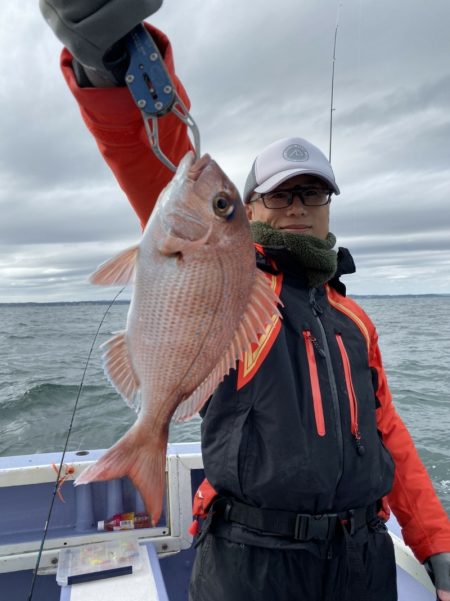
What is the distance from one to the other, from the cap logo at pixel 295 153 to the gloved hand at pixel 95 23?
105 centimetres

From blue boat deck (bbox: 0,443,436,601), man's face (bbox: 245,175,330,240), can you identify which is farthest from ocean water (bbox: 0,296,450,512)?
man's face (bbox: 245,175,330,240)

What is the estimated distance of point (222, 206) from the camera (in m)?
1.46

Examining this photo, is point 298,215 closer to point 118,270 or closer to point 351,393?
point 351,393

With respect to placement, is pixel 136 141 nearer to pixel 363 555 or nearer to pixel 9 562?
pixel 363 555

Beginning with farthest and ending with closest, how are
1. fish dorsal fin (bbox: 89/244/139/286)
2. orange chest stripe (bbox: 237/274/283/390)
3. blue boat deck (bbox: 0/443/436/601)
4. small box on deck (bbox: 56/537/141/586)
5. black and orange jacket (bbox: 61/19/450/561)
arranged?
blue boat deck (bbox: 0/443/436/601) → small box on deck (bbox: 56/537/141/586) → orange chest stripe (bbox: 237/274/283/390) → black and orange jacket (bbox: 61/19/450/561) → fish dorsal fin (bbox: 89/244/139/286)

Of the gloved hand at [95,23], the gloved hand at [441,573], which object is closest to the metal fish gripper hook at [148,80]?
the gloved hand at [95,23]

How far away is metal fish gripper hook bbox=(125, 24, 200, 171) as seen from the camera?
1318 mm

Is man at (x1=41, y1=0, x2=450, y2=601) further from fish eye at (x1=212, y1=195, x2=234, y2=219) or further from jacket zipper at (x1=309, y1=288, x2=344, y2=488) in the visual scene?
fish eye at (x1=212, y1=195, x2=234, y2=219)

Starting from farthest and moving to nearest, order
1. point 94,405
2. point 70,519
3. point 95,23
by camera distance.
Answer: point 94,405 < point 70,519 < point 95,23

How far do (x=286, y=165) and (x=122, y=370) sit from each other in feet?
4.18

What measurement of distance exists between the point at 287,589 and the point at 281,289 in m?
1.18

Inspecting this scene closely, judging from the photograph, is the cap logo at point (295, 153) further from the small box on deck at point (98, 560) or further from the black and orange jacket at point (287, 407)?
the small box on deck at point (98, 560)

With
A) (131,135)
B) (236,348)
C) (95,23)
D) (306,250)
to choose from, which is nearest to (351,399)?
(306,250)

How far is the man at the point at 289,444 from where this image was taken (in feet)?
5.79
